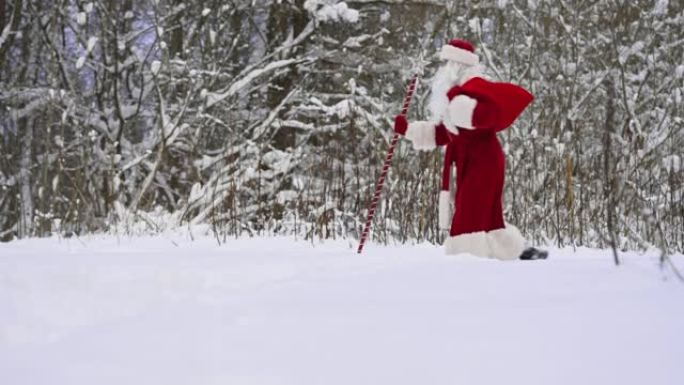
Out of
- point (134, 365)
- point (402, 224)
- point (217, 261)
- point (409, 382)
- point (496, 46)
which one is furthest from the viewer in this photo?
point (496, 46)

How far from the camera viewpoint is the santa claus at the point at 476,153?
341 centimetres

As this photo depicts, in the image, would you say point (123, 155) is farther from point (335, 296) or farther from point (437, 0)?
point (335, 296)

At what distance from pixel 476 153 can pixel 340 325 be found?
208 centimetres

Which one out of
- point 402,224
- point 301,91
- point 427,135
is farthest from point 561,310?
point 301,91

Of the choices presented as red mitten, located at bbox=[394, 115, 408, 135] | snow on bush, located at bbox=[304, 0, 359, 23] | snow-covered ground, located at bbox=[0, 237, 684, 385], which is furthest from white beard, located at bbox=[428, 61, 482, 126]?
snow on bush, located at bbox=[304, 0, 359, 23]

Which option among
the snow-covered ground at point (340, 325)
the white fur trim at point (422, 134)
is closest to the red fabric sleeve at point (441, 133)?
the white fur trim at point (422, 134)

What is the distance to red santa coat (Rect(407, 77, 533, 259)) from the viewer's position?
3.41m

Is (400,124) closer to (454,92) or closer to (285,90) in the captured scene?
(454,92)

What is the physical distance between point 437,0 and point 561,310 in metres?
7.84

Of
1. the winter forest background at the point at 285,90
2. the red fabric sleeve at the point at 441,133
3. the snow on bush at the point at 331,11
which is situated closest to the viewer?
the red fabric sleeve at the point at 441,133

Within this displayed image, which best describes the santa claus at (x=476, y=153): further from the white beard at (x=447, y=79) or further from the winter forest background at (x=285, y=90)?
the winter forest background at (x=285, y=90)

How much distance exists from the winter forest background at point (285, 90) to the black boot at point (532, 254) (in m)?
2.57

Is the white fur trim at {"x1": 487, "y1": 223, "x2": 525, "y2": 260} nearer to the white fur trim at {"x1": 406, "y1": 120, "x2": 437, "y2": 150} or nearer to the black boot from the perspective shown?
the black boot

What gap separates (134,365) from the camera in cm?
148
